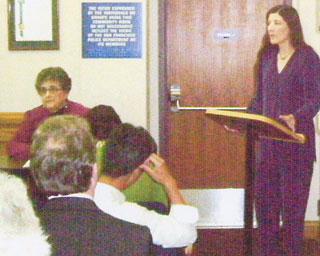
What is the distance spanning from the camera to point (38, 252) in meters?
1.33

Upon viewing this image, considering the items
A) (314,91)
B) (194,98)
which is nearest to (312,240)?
(194,98)

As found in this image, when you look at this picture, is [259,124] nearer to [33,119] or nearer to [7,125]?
[33,119]

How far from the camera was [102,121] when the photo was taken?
126 inches

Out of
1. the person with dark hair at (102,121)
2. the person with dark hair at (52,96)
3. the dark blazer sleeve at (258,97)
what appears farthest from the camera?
the person with dark hair at (52,96)

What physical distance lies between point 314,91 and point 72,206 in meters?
2.01

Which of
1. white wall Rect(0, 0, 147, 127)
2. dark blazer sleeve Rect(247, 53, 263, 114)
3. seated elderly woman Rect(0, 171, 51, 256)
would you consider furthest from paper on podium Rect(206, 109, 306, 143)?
white wall Rect(0, 0, 147, 127)

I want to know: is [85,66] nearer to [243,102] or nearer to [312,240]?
[243,102]

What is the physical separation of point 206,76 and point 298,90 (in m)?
1.76

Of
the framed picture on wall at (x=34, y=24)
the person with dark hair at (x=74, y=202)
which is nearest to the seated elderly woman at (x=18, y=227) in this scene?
the person with dark hair at (x=74, y=202)

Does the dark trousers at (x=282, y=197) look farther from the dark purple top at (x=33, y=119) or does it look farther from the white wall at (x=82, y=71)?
the white wall at (x=82, y=71)

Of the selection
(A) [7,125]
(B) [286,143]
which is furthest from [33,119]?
(B) [286,143]

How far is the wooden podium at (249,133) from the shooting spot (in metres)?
2.65

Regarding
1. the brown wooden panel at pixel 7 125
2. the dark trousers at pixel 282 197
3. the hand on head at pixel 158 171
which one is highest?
the hand on head at pixel 158 171

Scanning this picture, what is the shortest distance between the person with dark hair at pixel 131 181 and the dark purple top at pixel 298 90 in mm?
1171
